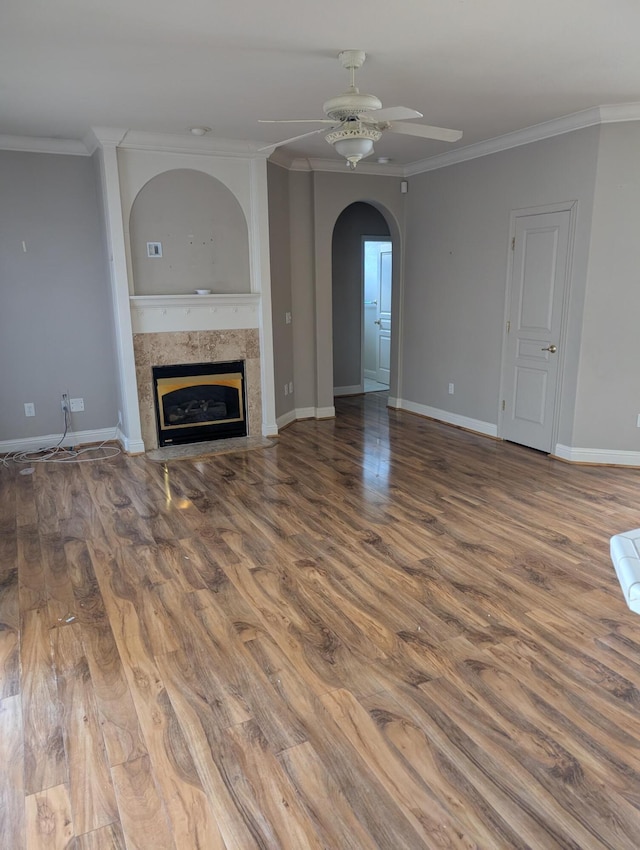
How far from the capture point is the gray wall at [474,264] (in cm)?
467

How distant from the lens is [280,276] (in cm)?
595

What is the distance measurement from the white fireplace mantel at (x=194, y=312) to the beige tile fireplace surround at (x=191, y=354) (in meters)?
0.05

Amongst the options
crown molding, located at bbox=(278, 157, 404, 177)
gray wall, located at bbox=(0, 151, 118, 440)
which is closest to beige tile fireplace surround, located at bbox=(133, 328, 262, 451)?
gray wall, located at bbox=(0, 151, 118, 440)

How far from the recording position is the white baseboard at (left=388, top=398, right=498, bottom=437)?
582cm

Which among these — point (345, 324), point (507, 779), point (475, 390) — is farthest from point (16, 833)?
point (345, 324)

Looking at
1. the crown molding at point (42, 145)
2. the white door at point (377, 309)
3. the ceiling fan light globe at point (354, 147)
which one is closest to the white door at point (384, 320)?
the white door at point (377, 309)

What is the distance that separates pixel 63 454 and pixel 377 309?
16.0ft

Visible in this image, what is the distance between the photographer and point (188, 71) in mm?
3404

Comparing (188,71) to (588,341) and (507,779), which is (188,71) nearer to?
(588,341)

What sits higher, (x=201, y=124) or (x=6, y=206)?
(x=201, y=124)

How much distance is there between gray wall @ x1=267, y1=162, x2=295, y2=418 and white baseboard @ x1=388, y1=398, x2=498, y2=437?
5.06 feet

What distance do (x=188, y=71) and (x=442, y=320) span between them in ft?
12.0

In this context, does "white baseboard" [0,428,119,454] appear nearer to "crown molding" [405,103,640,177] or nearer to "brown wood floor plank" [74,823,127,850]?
"brown wood floor plank" [74,823,127,850]

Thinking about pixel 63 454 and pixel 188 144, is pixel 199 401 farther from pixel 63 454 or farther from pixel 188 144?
pixel 188 144
